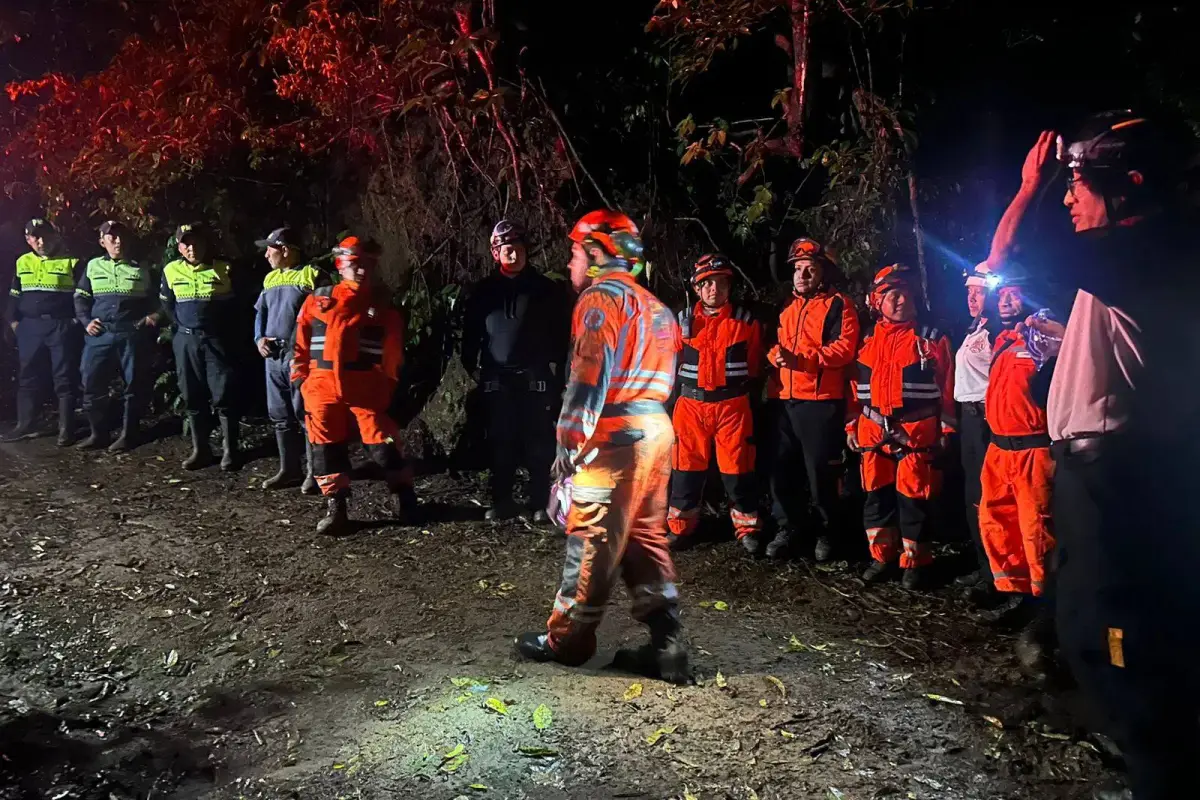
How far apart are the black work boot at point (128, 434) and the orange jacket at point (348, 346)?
13.0ft

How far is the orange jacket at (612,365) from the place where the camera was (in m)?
3.89

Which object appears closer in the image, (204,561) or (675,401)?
(204,561)

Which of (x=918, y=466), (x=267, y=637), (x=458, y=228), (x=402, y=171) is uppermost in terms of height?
(x=402, y=171)

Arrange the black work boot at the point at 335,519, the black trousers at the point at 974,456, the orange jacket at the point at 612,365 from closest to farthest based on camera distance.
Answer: the orange jacket at the point at 612,365 < the black trousers at the point at 974,456 < the black work boot at the point at 335,519

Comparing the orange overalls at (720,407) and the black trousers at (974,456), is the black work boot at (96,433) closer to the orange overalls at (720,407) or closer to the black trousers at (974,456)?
the orange overalls at (720,407)

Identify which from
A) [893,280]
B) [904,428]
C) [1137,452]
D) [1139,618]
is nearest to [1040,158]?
[1137,452]

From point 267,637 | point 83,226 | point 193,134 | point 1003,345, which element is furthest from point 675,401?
point 83,226

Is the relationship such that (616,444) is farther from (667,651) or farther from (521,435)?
(521,435)

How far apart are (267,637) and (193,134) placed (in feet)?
26.9

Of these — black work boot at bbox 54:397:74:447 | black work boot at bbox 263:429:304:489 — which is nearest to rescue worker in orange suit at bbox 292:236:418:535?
black work boot at bbox 263:429:304:489

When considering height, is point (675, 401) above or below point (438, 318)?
below

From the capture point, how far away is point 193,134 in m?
10.8

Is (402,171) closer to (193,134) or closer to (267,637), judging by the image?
(193,134)

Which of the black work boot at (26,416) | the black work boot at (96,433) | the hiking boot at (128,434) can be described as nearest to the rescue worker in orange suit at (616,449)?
the hiking boot at (128,434)
